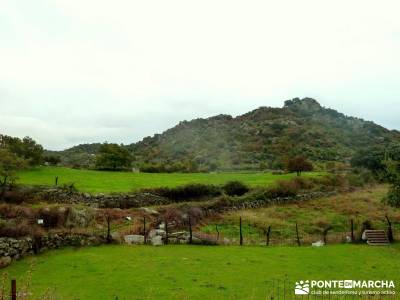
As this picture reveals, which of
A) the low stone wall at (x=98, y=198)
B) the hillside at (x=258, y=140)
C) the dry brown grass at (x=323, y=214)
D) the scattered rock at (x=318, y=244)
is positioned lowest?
the scattered rock at (x=318, y=244)

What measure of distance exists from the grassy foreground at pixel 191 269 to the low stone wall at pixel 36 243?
0.75 metres

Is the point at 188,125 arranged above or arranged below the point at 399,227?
above

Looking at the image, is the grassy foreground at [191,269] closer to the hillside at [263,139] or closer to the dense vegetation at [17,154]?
the dense vegetation at [17,154]

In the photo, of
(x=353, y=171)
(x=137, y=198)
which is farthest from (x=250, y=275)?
(x=353, y=171)

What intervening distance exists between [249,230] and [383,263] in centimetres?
1746

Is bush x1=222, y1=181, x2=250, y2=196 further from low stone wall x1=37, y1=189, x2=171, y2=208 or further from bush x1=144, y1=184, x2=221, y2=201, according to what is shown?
low stone wall x1=37, y1=189, x2=171, y2=208

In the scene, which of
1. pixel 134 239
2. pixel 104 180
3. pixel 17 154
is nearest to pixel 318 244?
pixel 134 239

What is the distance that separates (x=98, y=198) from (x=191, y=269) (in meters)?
27.0

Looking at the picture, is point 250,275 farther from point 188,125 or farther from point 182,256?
point 188,125

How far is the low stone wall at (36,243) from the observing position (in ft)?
88.9

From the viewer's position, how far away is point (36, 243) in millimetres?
29531

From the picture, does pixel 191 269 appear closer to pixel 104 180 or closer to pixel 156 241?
pixel 156 241

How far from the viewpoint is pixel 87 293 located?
2005 centimetres

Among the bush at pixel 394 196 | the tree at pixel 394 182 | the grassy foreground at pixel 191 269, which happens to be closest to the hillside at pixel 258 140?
the tree at pixel 394 182
